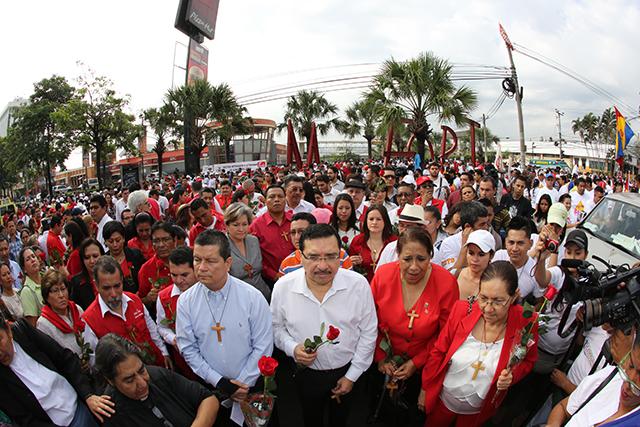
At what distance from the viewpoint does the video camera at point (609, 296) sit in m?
2.38

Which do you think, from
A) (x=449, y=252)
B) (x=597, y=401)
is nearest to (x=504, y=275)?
(x=597, y=401)

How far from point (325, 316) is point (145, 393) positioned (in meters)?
1.15

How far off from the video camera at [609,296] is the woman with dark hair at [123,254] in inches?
149

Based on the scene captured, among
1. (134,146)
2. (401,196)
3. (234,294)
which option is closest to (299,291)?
(234,294)

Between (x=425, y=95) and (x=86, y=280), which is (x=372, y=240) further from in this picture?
(x=425, y=95)

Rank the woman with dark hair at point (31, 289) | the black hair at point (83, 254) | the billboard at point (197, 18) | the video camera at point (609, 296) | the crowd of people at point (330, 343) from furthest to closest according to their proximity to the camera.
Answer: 1. the billboard at point (197, 18)
2. the black hair at point (83, 254)
3. the woman with dark hair at point (31, 289)
4. the crowd of people at point (330, 343)
5. the video camera at point (609, 296)

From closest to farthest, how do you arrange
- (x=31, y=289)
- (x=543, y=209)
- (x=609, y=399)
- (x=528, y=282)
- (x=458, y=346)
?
(x=609, y=399) → (x=458, y=346) → (x=528, y=282) → (x=31, y=289) → (x=543, y=209)

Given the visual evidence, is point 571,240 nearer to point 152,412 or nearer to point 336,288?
point 336,288

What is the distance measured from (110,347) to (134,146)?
30249 millimetres

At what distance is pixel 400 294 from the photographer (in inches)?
121

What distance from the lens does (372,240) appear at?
4309mm

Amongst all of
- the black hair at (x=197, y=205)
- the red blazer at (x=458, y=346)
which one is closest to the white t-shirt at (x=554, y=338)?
the red blazer at (x=458, y=346)

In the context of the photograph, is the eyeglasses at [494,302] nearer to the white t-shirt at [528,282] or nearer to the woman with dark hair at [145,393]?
the white t-shirt at [528,282]

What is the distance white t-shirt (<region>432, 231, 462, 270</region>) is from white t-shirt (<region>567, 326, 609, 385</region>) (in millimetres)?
1341
